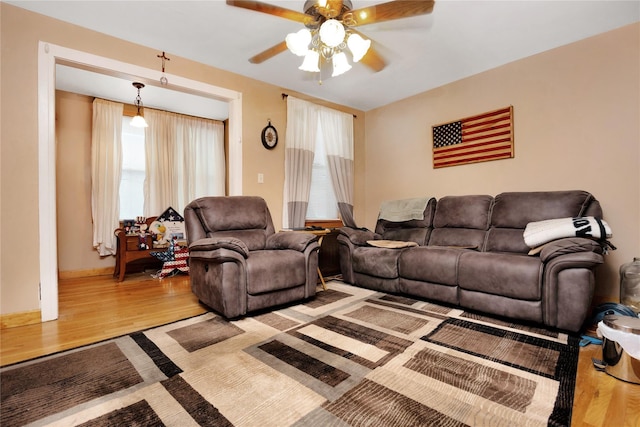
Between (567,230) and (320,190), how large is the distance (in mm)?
2933

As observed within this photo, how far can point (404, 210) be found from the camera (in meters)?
3.65

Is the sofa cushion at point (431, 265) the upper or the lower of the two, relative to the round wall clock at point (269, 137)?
lower

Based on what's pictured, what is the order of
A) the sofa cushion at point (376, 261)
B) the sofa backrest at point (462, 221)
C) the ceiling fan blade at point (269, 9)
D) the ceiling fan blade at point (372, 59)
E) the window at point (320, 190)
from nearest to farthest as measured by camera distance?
1. the ceiling fan blade at point (269, 9)
2. the ceiling fan blade at point (372, 59)
3. the sofa cushion at point (376, 261)
4. the sofa backrest at point (462, 221)
5. the window at point (320, 190)

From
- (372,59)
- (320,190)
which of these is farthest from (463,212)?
(320,190)

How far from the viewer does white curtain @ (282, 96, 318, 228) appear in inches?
155

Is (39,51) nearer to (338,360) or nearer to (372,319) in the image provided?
(338,360)

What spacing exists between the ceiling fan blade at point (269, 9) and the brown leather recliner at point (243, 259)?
1.62 metres

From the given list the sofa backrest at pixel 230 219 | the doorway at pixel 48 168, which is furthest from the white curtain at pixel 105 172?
the sofa backrest at pixel 230 219

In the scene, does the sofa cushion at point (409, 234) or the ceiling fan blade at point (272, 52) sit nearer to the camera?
the ceiling fan blade at point (272, 52)

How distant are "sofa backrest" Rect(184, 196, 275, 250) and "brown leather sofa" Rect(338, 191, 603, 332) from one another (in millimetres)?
1000

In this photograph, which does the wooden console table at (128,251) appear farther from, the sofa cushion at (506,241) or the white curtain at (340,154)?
the sofa cushion at (506,241)

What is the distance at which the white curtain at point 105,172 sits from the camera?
13.6 ft

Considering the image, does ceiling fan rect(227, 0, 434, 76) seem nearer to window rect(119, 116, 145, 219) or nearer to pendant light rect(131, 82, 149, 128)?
pendant light rect(131, 82, 149, 128)

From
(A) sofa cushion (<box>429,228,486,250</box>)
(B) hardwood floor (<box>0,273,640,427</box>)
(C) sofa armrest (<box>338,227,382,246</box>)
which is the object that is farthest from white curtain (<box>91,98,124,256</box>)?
(A) sofa cushion (<box>429,228,486,250</box>)
